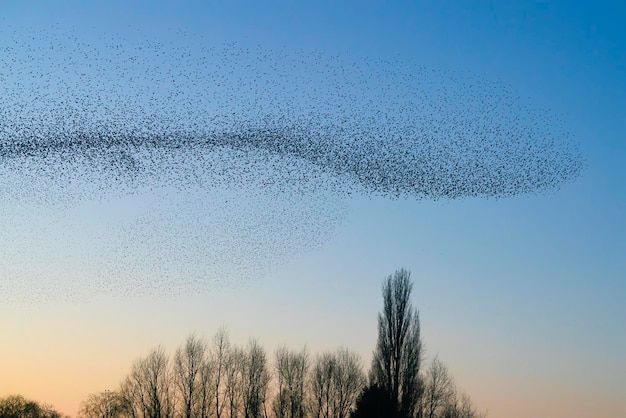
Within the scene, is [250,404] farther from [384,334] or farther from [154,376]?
[384,334]

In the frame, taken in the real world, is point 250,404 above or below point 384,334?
below

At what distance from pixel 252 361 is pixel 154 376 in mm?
10580

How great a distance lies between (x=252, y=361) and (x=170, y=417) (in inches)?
410

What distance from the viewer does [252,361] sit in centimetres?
8050

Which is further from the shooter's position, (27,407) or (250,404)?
(27,407)

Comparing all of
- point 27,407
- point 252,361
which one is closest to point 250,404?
point 252,361

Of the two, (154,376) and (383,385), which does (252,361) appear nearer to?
(154,376)

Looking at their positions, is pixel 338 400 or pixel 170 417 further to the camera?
pixel 338 400

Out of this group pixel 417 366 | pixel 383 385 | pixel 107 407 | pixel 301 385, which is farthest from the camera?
pixel 107 407

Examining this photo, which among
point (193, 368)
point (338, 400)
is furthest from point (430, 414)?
point (193, 368)

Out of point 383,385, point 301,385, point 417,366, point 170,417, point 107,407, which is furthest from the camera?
point 107,407

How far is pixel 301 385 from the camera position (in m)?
82.9

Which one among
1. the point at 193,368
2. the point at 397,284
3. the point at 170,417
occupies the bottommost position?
the point at 170,417

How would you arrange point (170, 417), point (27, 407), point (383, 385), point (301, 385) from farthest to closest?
point (27, 407) → point (301, 385) → point (170, 417) → point (383, 385)
